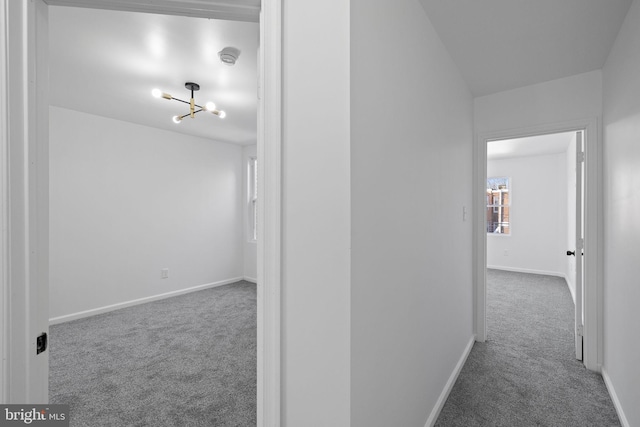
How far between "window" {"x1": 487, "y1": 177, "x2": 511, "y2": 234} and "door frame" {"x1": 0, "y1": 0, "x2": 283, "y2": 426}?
677cm

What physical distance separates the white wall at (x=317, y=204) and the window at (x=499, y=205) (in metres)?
6.65

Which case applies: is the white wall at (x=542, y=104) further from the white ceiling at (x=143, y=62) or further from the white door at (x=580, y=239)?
the white ceiling at (x=143, y=62)

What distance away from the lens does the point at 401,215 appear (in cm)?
135

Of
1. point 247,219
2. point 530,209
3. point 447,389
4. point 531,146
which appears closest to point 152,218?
point 247,219

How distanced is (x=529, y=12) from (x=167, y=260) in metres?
5.01

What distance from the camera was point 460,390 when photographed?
2.10 m

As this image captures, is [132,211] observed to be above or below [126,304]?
above

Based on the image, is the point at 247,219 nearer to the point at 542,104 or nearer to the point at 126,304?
the point at 126,304

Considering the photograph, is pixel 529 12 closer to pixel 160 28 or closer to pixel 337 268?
pixel 337 268

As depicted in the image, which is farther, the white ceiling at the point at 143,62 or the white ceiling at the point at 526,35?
the white ceiling at the point at 143,62

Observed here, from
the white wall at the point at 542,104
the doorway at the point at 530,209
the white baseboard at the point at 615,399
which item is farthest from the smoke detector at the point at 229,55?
the doorway at the point at 530,209

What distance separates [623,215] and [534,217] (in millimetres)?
4886

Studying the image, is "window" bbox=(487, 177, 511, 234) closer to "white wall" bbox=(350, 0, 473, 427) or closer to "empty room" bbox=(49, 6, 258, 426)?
"white wall" bbox=(350, 0, 473, 427)

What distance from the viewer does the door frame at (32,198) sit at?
88 centimetres
